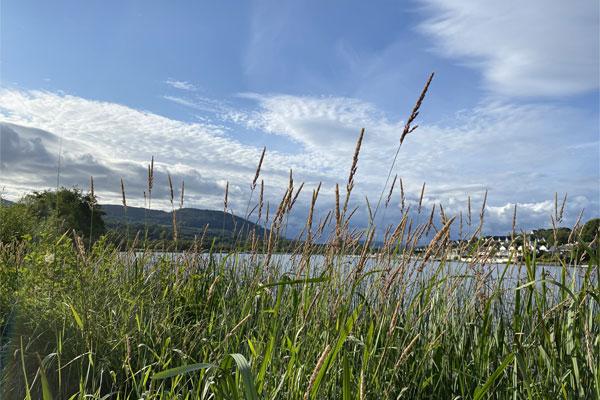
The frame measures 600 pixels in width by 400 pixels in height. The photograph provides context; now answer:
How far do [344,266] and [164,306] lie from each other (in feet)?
5.02

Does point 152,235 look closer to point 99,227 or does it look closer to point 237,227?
point 237,227

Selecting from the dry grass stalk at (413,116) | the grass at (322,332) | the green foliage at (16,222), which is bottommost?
the grass at (322,332)

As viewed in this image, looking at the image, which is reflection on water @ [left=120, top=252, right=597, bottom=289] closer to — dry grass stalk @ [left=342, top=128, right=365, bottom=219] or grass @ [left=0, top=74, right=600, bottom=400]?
grass @ [left=0, top=74, right=600, bottom=400]

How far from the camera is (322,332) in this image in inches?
81.1

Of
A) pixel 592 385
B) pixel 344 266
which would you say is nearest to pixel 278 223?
pixel 344 266

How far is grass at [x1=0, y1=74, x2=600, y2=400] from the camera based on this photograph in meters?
1.81

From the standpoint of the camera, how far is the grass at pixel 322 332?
1.81 meters

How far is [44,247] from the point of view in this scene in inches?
147

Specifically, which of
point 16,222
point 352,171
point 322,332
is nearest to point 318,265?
point 322,332

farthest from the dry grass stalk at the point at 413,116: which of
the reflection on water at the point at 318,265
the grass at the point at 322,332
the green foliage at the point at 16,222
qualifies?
the green foliage at the point at 16,222

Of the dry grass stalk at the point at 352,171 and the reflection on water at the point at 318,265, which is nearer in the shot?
the dry grass stalk at the point at 352,171

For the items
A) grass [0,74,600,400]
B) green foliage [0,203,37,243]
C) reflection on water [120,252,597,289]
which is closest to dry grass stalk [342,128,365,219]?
grass [0,74,600,400]

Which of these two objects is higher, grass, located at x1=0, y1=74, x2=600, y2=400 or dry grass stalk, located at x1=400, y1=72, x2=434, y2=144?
dry grass stalk, located at x1=400, y1=72, x2=434, y2=144

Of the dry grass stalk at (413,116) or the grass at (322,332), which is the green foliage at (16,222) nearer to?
the grass at (322,332)
